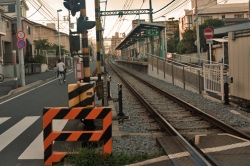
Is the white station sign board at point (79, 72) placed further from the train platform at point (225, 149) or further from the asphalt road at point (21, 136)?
the train platform at point (225, 149)

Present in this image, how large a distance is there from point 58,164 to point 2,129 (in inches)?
150

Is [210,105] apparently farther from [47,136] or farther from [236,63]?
[47,136]

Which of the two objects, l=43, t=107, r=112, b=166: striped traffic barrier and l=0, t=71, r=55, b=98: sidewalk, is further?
l=0, t=71, r=55, b=98: sidewalk

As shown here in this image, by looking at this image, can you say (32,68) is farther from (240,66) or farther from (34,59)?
(240,66)

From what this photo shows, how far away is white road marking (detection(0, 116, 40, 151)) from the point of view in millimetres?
7211

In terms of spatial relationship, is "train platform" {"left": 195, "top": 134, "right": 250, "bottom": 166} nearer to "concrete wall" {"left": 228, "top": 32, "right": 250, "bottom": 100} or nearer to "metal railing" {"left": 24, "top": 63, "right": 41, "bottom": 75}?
"concrete wall" {"left": 228, "top": 32, "right": 250, "bottom": 100}

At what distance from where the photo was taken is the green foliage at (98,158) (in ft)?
17.1

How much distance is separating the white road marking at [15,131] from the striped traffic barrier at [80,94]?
1539mm

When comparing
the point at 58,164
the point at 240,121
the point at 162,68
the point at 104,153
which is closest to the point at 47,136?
the point at 58,164

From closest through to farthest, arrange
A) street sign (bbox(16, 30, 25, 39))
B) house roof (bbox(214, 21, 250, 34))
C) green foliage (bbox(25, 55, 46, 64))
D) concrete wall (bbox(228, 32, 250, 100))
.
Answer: concrete wall (bbox(228, 32, 250, 100)) → house roof (bbox(214, 21, 250, 34)) → street sign (bbox(16, 30, 25, 39)) → green foliage (bbox(25, 55, 46, 64))

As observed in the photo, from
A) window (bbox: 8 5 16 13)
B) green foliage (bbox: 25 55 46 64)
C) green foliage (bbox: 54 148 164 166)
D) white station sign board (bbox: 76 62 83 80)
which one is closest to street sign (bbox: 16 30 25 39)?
white station sign board (bbox: 76 62 83 80)

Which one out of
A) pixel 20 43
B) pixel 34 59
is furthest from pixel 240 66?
pixel 34 59

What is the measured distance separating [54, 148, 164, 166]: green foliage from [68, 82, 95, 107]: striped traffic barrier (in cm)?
200

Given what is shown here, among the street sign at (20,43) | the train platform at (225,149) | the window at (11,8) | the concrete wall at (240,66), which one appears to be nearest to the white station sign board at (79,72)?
the concrete wall at (240,66)
